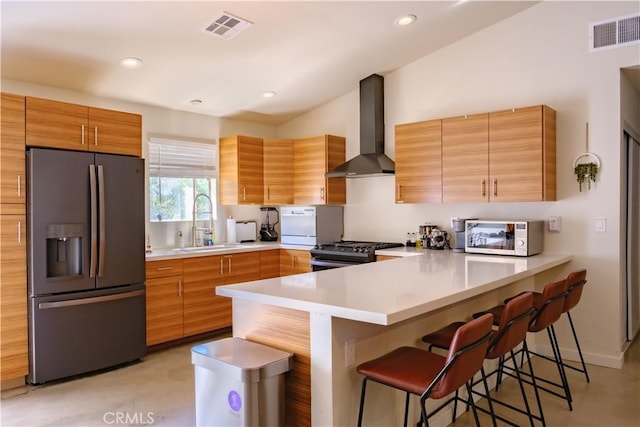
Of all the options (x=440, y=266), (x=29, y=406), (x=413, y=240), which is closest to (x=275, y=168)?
(x=413, y=240)

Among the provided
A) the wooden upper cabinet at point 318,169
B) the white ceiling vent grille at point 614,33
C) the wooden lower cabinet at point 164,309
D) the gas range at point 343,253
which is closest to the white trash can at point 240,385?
the wooden lower cabinet at point 164,309

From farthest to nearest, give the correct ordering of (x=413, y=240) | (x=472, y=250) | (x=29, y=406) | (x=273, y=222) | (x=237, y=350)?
(x=273, y=222) < (x=413, y=240) < (x=472, y=250) < (x=29, y=406) < (x=237, y=350)

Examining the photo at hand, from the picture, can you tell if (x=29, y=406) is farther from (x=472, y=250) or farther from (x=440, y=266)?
(x=472, y=250)

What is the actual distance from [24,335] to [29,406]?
0.54 meters

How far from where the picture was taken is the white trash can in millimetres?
2029

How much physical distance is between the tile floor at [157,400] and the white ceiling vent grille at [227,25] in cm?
270

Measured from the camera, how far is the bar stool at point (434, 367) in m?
1.80

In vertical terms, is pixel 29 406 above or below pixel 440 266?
below

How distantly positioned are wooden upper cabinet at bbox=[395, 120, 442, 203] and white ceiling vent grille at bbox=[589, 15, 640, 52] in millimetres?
1414

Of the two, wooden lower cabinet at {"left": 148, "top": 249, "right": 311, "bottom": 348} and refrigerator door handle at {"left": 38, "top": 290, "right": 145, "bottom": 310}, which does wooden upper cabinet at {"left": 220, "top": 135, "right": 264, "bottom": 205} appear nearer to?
wooden lower cabinet at {"left": 148, "top": 249, "right": 311, "bottom": 348}

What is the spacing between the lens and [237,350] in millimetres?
2246

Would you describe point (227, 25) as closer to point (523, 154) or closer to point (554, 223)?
point (523, 154)

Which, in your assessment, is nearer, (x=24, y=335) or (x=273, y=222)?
(x=24, y=335)

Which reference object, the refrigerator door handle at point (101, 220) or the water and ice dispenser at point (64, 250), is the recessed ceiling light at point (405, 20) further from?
the water and ice dispenser at point (64, 250)
